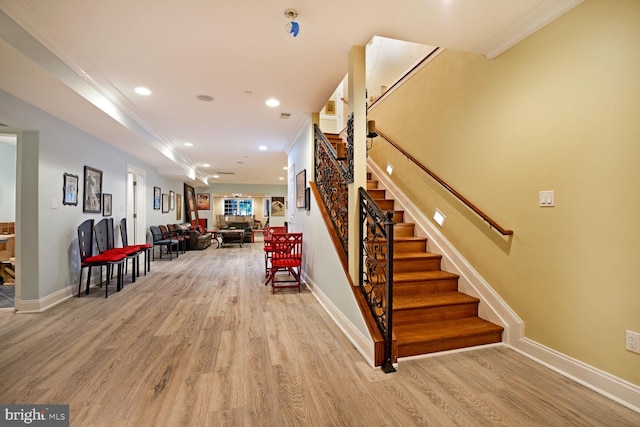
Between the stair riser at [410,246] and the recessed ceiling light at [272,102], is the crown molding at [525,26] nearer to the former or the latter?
the stair riser at [410,246]

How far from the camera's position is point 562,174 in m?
2.02

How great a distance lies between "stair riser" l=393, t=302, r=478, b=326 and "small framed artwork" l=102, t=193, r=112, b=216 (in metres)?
5.21

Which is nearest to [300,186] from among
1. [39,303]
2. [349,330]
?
[349,330]

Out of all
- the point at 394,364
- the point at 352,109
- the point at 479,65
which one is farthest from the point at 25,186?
the point at 479,65

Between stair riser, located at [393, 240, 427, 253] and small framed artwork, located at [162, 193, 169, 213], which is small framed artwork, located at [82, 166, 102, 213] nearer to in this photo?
small framed artwork, located at [162, 193, 169, 213]

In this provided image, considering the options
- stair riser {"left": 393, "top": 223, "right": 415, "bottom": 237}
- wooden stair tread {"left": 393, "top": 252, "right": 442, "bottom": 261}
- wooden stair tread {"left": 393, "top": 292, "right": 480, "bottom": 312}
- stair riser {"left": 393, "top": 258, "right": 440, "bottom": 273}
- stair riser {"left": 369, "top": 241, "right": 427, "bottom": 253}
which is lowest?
wooden stair tread {"left": 393, "top": 292, "right": 480, "bottom": 312}

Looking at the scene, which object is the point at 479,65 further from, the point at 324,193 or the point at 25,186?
the point at 25,186

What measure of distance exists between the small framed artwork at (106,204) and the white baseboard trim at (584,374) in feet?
20.3

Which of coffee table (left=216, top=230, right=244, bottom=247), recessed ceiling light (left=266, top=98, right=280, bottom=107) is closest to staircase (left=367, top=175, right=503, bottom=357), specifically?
recessed ceiling light (left=266, top=98, right=280, bottom=107)

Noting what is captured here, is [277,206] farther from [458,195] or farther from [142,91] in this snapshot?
[458,195]

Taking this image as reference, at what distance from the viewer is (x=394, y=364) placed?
2.10 m

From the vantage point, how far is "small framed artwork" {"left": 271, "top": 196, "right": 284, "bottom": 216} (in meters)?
13.8

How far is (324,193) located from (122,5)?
258 centimetres

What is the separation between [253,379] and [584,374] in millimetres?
2288
